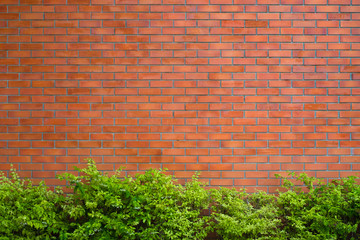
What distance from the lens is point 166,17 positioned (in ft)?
12.9

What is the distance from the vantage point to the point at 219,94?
12.8 ft

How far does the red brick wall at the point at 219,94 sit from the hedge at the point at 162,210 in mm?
298

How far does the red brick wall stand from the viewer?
3.91m

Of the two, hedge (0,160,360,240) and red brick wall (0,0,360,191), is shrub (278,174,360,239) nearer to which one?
hedge (0,160,360,240)

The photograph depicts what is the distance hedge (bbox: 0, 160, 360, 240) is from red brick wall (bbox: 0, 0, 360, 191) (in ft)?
0.98

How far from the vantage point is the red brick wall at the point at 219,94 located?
154 inches

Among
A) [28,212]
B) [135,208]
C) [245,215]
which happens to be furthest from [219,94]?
[28,212]

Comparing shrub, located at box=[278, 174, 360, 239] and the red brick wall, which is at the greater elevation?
the red brick wall

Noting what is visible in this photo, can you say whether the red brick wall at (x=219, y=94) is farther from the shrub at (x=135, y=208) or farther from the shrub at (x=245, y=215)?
the shrub at (x=135, y=208)

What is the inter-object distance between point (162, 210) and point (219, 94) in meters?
1.52

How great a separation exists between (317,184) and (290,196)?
53 cm

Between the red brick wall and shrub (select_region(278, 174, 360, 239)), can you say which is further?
the red brick wall

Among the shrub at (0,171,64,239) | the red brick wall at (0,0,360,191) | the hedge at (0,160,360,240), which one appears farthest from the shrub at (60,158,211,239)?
the red brick wall at (0,0,360,191)

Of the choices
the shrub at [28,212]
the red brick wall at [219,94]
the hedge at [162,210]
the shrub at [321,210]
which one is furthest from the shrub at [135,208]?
the shrub at [321,210]
